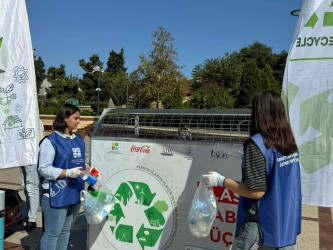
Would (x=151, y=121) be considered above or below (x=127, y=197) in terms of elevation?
above

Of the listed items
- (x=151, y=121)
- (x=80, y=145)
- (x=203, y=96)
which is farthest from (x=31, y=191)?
(x=203, y=96)

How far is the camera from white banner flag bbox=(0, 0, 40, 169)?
323 centimetres

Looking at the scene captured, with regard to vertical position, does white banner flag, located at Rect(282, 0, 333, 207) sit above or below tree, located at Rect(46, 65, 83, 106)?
below

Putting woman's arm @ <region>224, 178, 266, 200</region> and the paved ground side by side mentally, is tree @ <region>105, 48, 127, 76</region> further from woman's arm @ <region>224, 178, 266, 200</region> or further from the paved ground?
woman's arm @ <region>224, 178, 266, 200</region>

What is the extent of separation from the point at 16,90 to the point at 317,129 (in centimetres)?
273

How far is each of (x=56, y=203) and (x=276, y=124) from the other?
2.06 metres

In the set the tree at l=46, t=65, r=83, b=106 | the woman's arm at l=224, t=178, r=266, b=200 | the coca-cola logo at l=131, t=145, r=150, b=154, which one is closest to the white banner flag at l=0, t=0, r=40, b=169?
the coca-cola logo at l=131, t=145, r=150, b=154

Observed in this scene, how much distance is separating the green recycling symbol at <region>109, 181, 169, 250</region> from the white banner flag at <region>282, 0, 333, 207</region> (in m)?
1.28

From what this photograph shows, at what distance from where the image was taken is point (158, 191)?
10.1 feet

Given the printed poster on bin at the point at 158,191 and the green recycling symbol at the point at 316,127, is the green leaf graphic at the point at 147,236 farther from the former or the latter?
the green recycling symbol at the point at 316,127

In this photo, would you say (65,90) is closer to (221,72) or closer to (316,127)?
(221,72)

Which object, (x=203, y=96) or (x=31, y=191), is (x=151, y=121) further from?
(x=203, y=96)

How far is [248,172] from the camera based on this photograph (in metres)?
2.00

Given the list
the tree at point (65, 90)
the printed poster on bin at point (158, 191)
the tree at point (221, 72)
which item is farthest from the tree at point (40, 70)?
the printed poster on bin at point (158, 191)
